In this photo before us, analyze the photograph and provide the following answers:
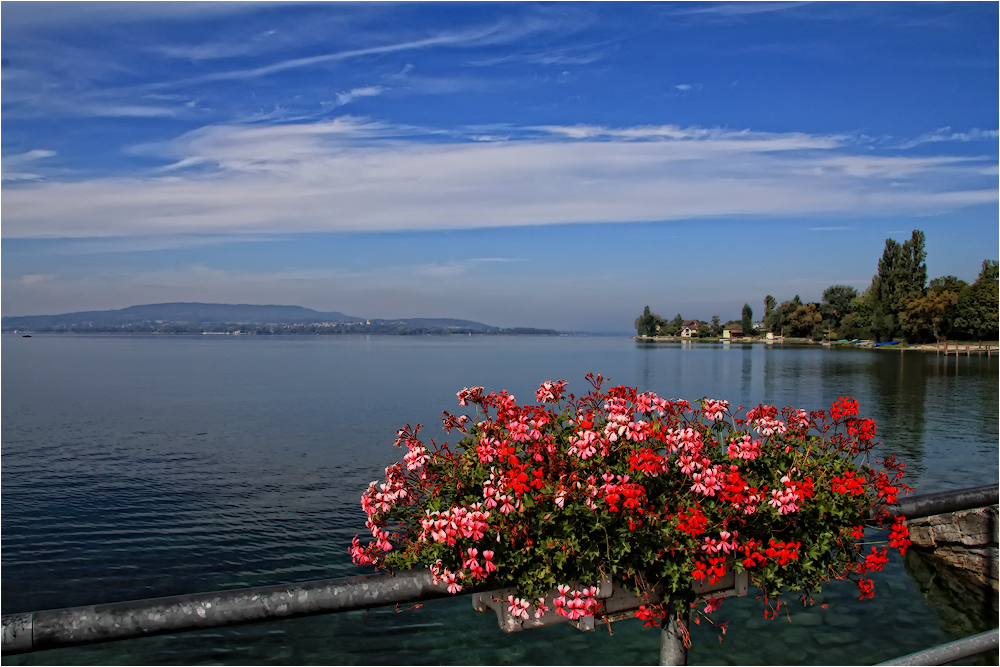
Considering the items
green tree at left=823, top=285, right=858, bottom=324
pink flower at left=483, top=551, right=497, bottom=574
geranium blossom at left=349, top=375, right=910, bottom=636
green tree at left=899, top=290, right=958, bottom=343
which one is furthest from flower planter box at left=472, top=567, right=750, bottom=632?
green tree at left=823, top=285, right=858, bottom=324

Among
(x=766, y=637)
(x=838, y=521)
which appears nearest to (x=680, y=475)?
(x=838, y=521)

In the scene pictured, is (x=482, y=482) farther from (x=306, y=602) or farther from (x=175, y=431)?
(x=175, y=431)

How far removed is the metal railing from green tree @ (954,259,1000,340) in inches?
3812

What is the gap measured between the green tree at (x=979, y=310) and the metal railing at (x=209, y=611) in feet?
318

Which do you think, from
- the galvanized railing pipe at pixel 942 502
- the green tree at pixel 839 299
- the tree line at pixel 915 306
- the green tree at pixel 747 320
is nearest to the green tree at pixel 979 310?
the tree line at pixel 915 306

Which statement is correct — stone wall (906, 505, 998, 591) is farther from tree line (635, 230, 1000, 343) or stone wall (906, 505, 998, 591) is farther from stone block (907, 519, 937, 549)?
tree line (635, 230, 1000, 343)

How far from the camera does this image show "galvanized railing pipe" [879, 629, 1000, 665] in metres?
2.24

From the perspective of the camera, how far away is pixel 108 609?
1.99 meters

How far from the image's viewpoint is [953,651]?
2.29 meters

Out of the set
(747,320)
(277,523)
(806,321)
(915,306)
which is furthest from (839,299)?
(277,523)

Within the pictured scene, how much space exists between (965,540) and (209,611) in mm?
5358

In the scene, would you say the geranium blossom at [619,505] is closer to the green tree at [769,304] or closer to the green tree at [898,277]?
the green tree at [898,277]

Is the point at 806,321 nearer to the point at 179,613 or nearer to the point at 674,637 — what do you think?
the point at 674,637

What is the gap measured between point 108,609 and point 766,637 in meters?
6.41
